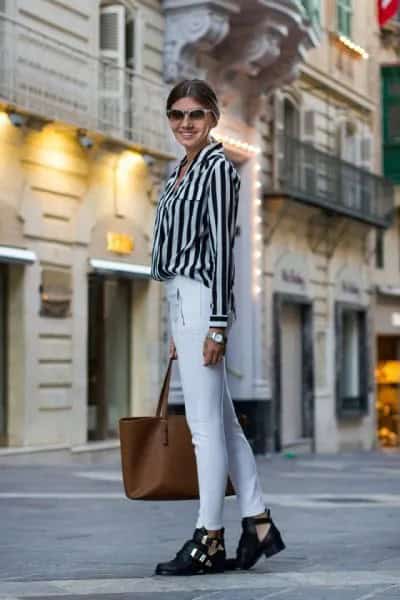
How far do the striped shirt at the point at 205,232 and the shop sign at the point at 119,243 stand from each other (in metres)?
14.0

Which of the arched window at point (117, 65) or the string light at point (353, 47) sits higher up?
the string light at point (353, 47)

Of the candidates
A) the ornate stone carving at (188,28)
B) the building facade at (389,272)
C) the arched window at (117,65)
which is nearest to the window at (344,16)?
the building facade at (389,272)

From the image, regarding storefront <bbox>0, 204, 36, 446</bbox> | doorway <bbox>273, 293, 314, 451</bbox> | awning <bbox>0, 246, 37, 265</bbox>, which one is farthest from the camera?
doorway <bbox>273, 293, 314, 451</bbox>

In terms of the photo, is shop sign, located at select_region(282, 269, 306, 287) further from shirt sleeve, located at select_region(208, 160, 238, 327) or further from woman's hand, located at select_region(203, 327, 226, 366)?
woman's hand, located at select_region(203, 327, 226, 366)

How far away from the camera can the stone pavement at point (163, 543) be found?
5934 millimetres

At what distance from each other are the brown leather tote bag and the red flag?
27702 mm

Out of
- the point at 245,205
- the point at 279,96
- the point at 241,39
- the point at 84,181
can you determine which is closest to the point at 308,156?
the point at 279,96

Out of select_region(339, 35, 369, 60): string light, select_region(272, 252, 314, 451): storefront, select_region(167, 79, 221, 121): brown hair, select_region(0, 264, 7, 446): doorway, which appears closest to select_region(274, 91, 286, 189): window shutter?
select_region(272, 252, 314, 451): storefront

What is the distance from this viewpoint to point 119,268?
808 inches

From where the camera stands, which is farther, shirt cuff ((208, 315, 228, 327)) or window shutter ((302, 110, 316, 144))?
window shutter ((302, 110, 316, 144))

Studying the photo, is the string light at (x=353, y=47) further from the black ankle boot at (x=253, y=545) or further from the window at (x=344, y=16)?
the black ankle boot at (x=253, y=545)

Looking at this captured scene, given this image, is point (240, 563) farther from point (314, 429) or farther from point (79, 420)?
point (314, 429)

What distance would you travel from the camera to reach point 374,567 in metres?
6.75

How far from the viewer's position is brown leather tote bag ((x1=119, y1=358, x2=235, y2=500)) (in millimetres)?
6504
